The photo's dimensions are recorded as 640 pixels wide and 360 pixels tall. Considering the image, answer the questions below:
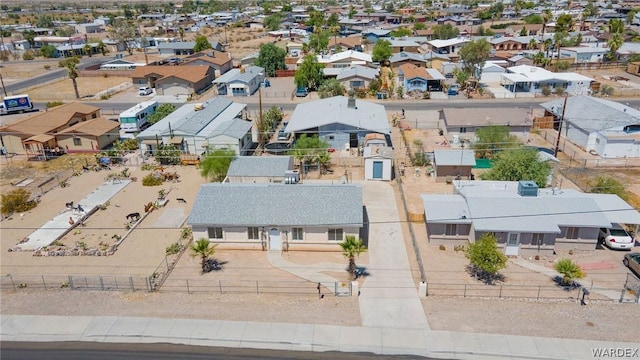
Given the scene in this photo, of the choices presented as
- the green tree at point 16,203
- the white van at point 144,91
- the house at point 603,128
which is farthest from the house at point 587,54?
the green tree at point 16,203

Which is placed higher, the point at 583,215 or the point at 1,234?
the point at 583,215

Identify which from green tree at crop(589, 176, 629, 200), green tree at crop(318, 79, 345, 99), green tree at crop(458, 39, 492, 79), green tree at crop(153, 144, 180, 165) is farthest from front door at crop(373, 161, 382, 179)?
green tree at crop(458, 39, 492, 79)

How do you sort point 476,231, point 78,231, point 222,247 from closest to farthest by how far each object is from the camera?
point 476,231 < point 222,247 < point 78,231

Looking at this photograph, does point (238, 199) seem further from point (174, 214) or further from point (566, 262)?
point (566, 262)

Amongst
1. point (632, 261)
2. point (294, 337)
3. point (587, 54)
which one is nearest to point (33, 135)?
point (294, 337)

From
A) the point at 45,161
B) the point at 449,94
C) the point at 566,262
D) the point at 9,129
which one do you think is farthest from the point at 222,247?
the point at 449,94

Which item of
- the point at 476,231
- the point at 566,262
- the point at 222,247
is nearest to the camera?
the point at 566,262

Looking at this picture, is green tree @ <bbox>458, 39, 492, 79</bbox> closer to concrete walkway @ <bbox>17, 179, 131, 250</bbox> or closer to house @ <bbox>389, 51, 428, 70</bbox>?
house @ <bbox>389, 51, 428, 70</bbox>
